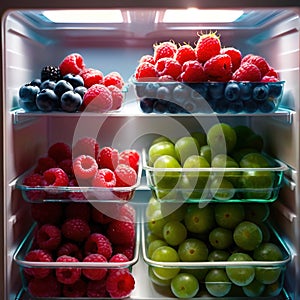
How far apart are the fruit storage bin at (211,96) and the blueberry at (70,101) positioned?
0.52ft

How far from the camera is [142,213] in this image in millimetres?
1701

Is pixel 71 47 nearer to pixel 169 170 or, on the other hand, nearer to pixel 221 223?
pixel 169 170

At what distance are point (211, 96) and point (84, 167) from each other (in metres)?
0.40

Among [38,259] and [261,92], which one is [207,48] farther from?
[38,259]

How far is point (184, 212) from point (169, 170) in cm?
18

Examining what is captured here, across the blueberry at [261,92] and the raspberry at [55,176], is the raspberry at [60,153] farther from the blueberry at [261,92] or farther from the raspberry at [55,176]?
the blueberry at [261,92]

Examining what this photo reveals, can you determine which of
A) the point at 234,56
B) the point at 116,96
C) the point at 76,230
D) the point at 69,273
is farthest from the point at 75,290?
the point at 234,56

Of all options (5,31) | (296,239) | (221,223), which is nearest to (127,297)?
(221,223)

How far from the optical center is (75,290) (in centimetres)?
130

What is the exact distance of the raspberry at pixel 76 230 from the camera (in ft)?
4.46

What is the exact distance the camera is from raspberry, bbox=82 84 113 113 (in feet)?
4.33

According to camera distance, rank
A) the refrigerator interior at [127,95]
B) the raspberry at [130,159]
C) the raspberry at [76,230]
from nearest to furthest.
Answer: the refrigerator interior at [127,95], the raspberry at [76,230], the raspberry at [130,159]

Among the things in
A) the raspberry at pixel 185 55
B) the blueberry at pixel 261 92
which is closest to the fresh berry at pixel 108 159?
the raspberry at pixel 185 55

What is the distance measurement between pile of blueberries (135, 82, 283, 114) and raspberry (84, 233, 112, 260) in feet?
1.26
